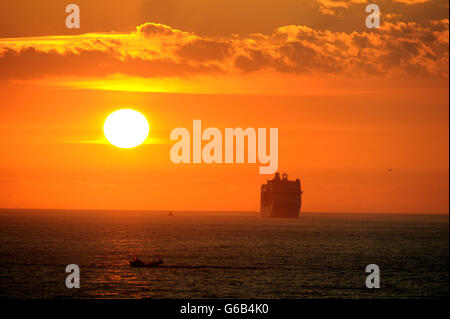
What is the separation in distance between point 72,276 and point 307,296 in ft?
75.8

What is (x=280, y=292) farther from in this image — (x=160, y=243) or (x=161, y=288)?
(x=160, y=243)

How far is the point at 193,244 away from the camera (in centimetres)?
12381

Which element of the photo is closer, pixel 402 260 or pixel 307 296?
pixel 307 296
